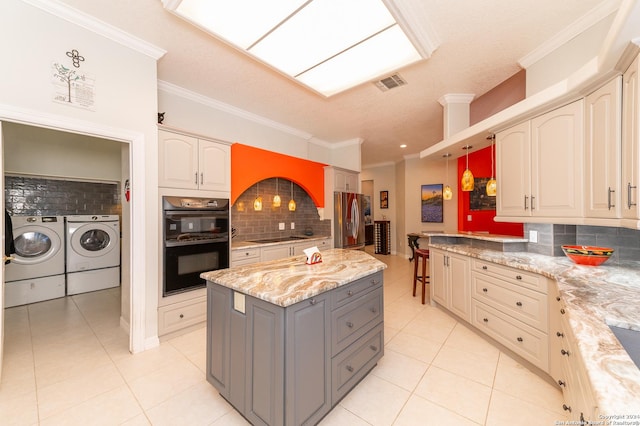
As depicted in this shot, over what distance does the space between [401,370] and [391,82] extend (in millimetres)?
3136

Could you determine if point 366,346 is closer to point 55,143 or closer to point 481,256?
point 481,256

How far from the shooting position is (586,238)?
243cm

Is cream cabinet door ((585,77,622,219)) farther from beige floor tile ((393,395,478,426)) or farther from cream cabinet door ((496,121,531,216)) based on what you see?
beige floor tile ((393,395,478,426))

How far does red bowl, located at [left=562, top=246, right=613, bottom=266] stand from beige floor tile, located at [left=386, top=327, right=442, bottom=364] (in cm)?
147

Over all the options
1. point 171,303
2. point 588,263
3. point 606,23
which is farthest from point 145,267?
point 606,23

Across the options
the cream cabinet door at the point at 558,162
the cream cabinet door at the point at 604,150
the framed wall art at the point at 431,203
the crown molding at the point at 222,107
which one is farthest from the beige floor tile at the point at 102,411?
the framed wall art at the point at 431,203

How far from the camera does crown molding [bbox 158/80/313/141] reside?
3184mm

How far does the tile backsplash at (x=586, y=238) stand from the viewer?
217 cm

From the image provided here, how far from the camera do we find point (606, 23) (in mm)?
2004

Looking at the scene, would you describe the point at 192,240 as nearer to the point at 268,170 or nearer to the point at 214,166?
the point at 214,166

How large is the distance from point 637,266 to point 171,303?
14.2 feet

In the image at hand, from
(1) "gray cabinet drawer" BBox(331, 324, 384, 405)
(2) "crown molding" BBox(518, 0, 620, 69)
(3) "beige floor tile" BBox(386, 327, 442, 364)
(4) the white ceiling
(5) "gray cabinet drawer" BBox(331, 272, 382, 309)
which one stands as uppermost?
(4) the white ceiling

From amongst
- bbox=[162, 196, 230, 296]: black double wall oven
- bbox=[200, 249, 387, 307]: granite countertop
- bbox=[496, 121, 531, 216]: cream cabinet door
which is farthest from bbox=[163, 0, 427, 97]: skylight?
bbox=[200, 249, 387, 307]: granite countertop

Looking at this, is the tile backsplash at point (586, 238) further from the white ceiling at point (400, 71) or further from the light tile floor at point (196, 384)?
the white ceiling at point (400, 71)
